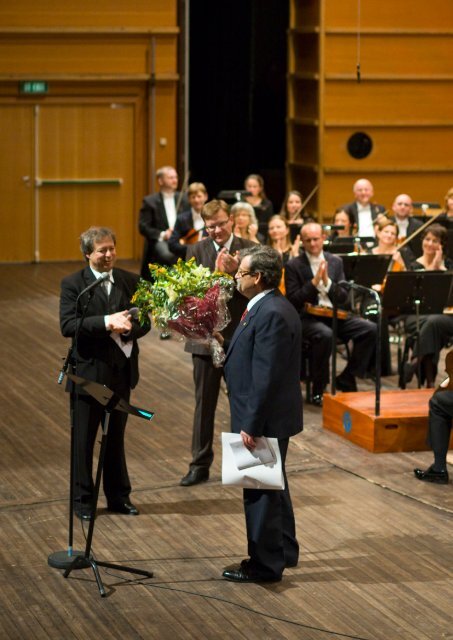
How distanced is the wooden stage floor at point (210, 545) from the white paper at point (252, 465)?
0.50 meters

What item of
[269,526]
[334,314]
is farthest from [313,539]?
[334,314]

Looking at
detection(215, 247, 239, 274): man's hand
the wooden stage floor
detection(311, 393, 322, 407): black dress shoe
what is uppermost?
detection(215, 247, 239, 274): man's hand

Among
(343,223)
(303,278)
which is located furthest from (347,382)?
(343,223)

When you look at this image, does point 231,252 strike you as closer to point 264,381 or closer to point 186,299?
point 186,299

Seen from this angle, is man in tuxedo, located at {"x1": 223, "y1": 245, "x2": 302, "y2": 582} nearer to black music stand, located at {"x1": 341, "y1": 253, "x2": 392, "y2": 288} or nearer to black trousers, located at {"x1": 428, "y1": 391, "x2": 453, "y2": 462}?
black trousers, located at {"x1": 428, "y1": 391, "x2": 453, "y2": 462}

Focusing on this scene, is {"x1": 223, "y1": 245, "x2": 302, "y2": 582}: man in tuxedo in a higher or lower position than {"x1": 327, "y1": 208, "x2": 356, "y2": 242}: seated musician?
lower

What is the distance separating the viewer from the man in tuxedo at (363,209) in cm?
1186

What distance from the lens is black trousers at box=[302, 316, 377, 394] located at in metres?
8.61

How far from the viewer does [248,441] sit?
5.12 m

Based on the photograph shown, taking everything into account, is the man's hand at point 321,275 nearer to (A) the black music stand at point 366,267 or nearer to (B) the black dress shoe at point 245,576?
(A) the black music stand at point 366,267

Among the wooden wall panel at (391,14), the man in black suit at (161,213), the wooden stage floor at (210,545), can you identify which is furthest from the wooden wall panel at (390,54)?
the wooden stage floor at (210,545)

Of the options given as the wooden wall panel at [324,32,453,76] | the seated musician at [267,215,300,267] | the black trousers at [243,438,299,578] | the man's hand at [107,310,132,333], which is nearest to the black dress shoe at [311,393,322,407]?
the seated musician at [267,215,300,267]

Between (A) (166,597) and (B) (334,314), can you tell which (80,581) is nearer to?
(A) (166,597)

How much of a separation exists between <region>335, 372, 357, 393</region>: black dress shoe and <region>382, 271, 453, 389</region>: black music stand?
66cm
